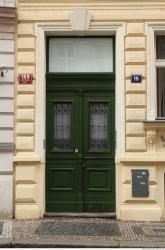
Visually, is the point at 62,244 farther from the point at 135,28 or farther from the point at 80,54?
the point at 135,28

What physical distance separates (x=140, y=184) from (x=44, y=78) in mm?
3185

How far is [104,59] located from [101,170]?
2.54 m

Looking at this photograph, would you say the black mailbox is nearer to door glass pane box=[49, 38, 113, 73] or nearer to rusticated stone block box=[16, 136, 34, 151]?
rusticated stone block box=[16, 136, 34, 151]

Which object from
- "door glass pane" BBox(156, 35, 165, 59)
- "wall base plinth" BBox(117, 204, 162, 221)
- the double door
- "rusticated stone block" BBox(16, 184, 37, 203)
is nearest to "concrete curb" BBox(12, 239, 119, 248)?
"wall base plinth" BBox(117, 204, 162, 221)

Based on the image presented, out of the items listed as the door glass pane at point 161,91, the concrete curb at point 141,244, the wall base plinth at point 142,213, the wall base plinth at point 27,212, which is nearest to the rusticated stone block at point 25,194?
the wall base plinth at point 27,212

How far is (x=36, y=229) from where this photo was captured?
9906 millimetres

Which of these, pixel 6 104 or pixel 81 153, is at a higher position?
pixel 6 104

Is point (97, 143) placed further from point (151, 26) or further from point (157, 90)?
point (151, 26)

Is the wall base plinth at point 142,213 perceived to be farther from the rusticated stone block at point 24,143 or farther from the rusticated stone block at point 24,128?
the rusticated stone block at point 24,128

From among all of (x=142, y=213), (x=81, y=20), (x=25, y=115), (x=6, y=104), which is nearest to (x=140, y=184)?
(x=142, y=213)

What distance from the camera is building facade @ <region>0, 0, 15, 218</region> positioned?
435 inches

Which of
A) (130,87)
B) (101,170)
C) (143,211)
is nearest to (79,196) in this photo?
(101,170)

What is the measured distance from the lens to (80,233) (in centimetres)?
955

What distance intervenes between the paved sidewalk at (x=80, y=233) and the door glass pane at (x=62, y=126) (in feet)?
5.51
